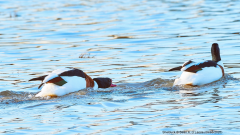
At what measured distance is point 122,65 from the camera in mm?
13312

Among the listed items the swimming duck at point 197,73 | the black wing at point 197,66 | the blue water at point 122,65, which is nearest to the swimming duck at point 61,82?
the blue water at point 122,65

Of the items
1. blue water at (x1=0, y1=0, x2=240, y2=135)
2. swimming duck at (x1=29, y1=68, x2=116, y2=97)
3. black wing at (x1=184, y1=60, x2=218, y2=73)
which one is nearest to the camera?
blue water at (x1=0, y1=0, x2=240, y2=135)

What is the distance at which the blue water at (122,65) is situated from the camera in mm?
7234

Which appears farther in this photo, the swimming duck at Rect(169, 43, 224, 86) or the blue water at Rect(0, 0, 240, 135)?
the swimming duck at Rect(169, 43, 224, 86)

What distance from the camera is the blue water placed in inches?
285

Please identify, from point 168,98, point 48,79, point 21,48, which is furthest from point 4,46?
point 168,98

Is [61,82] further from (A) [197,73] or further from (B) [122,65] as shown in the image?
(B) [122,65]

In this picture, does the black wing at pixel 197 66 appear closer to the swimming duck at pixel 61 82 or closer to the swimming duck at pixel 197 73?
the swimming duck at pixel 197 73

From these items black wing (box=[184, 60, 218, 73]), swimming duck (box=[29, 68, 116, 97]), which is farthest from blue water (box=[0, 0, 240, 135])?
black wing (box=[184, 60, 218, 73])

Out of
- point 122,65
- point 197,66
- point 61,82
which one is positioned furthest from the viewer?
point 122,65

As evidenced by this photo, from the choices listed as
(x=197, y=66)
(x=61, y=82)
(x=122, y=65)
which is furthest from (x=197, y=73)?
(x=122, y=65)

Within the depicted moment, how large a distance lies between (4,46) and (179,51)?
6.64 m

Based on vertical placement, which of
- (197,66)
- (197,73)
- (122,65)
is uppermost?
(197,66)

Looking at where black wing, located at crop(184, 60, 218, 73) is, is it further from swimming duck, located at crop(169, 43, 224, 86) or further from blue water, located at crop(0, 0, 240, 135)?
blue water, located at crop(0, 0, 240, 135)
